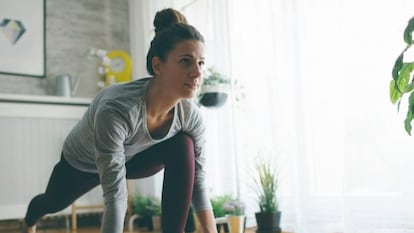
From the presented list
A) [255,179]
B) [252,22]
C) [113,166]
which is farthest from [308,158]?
[113,166]

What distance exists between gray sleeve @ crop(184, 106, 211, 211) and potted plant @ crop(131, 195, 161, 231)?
5.25 ft

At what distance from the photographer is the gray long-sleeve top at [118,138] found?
1133 mm

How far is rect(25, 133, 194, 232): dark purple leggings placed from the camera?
4.32ft

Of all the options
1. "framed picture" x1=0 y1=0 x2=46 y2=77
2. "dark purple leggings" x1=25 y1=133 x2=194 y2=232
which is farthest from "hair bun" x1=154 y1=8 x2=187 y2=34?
"framed picture" x1=0 y1=0 x2=46 y2=77

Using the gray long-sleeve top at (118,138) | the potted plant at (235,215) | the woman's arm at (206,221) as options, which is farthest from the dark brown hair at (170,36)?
the potted plant at (235,215)

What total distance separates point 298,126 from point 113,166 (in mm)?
1185

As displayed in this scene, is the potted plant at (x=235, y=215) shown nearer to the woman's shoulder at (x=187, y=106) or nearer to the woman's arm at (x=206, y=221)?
the woman's arm at (x=206, y=221)

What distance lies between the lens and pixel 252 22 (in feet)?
8.27

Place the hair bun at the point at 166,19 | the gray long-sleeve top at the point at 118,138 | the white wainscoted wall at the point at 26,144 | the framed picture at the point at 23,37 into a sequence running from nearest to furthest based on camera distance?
the gray long-sleeve top at the point at 118,138 < the hair bun at the point at 166,19 < the white wainscoted wall at the point at 26,144 < the framed picture at the point at 23,37

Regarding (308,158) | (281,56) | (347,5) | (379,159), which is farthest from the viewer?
(281,56)

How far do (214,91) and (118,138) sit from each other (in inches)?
49.7

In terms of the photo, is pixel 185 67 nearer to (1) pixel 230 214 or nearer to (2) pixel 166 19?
(2) pixel 166 19

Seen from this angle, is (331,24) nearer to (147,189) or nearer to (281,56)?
(281,56)

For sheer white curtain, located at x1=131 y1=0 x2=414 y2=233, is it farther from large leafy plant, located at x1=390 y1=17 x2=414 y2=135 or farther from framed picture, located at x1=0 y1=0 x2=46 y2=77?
framed picture, located at x1=0 y1=0 x2=46 y2=77
